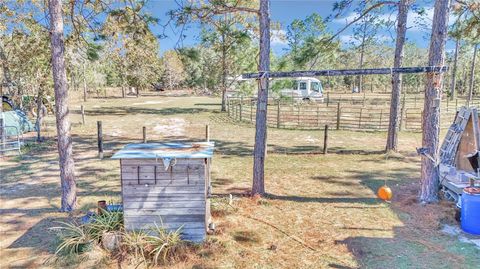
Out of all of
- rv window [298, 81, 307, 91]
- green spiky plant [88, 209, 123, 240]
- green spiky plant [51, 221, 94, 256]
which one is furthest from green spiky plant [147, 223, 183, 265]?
rv window [298, 81, 307, 91]

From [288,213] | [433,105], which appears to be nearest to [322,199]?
[288,213]

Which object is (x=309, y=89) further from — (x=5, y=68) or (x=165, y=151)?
(x=165, y=151)

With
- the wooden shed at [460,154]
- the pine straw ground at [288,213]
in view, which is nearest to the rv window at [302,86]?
the pine straw ground at [288,213]

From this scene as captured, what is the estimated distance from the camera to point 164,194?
4.40 meters

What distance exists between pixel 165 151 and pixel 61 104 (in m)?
2.21

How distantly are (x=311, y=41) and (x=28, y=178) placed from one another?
7.17 m

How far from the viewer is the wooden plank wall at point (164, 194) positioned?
4336 mm

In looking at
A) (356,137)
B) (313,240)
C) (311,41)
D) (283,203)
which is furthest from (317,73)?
(356,137)

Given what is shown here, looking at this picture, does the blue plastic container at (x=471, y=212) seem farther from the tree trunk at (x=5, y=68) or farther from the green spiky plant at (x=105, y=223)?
the tree trunk at (x=5, y=68)

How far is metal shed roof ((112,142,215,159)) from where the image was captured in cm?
428

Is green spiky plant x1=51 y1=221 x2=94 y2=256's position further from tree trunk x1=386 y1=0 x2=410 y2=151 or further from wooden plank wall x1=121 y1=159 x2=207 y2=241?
tree trunk x1=386 y1=0 x2=410 y2=151

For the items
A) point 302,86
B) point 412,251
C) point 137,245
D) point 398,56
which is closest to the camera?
point 137,245

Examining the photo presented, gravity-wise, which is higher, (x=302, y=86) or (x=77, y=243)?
(x=302, y=86)

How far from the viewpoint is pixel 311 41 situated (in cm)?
743
